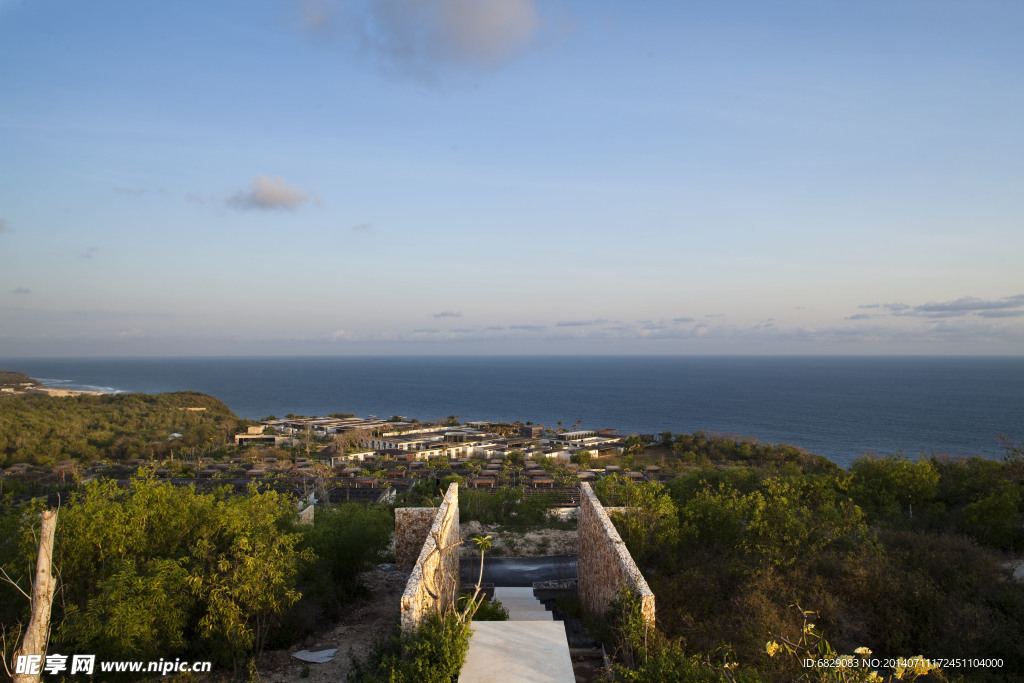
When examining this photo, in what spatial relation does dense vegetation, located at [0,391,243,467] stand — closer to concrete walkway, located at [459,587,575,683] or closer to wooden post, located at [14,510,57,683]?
wooden post, located at [14,510,57,683]

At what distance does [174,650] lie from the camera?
10133mm

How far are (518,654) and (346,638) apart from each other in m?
4.75

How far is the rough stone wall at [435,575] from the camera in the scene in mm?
8539

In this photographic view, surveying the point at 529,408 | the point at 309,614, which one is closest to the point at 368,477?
the point at 309,614

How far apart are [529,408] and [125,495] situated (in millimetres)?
104813

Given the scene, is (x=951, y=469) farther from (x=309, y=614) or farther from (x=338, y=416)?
(x=338, y=416)

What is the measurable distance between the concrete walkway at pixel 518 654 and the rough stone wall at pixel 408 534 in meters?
6.46

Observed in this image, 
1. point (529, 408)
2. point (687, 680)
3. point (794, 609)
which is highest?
point (687, 680)

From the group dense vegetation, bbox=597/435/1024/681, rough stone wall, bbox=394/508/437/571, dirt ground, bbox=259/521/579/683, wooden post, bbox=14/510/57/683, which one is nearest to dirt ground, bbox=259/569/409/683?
dirt ground, bbox=259/521/579/683

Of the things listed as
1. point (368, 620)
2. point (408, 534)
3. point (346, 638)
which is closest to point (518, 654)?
point (346, 638)

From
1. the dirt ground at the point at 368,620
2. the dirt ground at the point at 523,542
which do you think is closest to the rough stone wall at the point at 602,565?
the dirt ground at the point at 523,542

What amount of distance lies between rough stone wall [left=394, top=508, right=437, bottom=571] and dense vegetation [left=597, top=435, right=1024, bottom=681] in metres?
5.80

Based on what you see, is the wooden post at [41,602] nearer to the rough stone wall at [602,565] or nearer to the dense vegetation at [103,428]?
the rough stone wall at [602,565]

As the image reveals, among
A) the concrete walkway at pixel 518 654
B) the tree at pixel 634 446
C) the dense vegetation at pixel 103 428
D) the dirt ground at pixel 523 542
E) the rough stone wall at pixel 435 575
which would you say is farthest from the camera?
the tree at pixel 634 446
